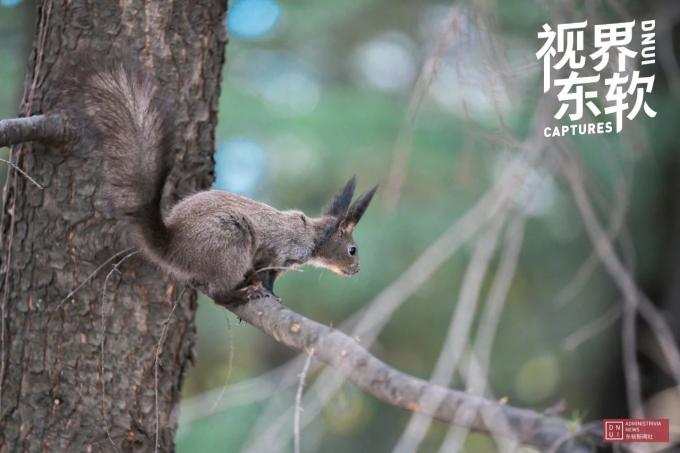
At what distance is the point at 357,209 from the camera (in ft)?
8.17

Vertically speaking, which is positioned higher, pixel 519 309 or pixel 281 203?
pixel 281 203

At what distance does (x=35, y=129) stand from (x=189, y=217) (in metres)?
0.45

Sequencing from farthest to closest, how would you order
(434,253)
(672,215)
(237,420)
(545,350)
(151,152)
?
(545,350)
(672,215)
(237,420)
(151,152)
(434,253)

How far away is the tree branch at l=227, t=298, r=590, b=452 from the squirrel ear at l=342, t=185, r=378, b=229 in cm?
53

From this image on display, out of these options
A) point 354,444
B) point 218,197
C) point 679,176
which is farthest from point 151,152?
point 354,444

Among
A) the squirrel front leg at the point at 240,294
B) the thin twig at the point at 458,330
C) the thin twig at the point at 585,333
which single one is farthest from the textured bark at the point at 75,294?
the thin twig at the point at 585,333

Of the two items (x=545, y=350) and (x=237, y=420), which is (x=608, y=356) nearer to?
(x=545, y=350)

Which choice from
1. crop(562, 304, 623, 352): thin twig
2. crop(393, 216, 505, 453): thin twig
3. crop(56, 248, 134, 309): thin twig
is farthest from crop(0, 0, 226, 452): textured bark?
crop(562, 304, 623, 352): thin twig

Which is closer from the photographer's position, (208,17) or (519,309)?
(208,17)

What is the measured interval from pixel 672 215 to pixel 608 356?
40.1 inches

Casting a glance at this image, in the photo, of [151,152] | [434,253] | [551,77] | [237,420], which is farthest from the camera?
[237,420]

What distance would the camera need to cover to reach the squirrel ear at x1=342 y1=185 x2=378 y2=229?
7.77 ft

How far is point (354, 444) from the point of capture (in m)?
5.52

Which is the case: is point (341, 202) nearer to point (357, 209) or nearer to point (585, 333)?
point (357, 209)
